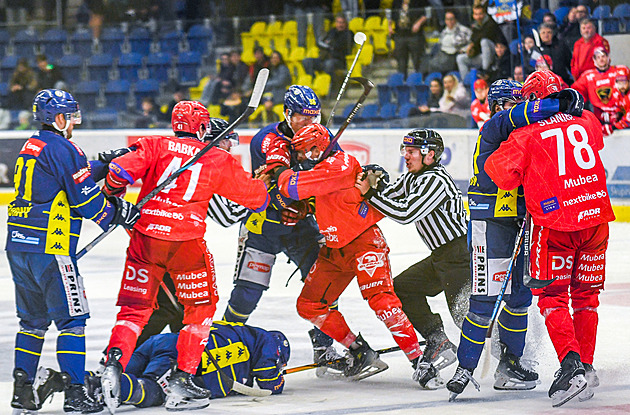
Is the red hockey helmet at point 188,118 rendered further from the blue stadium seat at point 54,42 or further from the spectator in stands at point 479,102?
the blue stadium seat at point 54,42

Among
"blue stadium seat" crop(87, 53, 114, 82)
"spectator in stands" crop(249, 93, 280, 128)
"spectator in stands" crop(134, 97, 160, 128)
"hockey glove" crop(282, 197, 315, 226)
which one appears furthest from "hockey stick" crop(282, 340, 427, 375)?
"blue stadium seat" crop(87, 53, 114, 82)

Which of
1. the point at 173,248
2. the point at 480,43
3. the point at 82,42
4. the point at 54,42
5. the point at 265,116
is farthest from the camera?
the point at 82,42

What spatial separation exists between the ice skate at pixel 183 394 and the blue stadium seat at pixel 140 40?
10.8m

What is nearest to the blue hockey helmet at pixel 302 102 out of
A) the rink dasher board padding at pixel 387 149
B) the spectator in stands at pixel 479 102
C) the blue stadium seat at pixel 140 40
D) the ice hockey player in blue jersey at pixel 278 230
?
the ice hockey player in blue jersey at pixel 278 230

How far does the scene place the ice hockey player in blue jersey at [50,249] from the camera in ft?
13.3

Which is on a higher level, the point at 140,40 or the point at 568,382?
the point at 140,40

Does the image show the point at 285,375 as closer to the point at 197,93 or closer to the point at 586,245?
the point at 586,245

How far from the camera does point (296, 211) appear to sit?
5059mm

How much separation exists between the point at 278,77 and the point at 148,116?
73.6 inches

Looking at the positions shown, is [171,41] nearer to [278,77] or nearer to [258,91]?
[278,77]

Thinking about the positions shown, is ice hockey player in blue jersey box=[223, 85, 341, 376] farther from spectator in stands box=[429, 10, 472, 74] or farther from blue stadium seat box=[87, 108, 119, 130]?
blue stadium seat box=[87, 108, 119, 130]

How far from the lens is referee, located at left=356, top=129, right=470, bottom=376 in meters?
4.75

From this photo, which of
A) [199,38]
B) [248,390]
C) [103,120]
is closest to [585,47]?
[199,38]

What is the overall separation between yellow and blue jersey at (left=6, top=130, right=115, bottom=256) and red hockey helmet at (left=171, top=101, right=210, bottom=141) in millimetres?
512
